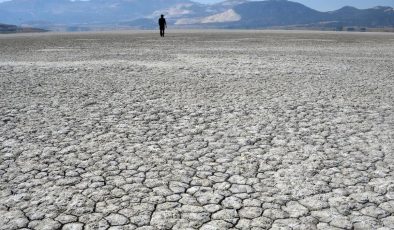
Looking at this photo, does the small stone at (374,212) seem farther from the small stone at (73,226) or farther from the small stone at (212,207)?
the small stone at (73,226)

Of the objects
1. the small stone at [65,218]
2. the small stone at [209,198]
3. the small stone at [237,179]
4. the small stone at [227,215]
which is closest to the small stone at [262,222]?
the small stone at [227,215]

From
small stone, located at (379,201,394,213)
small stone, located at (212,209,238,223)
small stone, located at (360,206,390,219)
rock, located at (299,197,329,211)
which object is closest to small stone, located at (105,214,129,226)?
small stone, located at (212,209,238,223)

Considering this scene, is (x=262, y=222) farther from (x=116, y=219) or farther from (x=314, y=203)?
(x=116, y=219)

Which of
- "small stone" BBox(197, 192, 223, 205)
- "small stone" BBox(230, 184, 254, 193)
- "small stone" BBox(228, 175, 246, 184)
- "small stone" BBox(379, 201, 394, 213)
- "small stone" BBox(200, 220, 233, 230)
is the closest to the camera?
"small stone" BBox(200, 220, 233, 230)

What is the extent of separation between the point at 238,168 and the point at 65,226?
8.69ft

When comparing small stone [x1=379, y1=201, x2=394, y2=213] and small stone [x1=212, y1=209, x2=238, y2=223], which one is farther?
small stone [x1=379, y1=201, x2=394, y2=213]

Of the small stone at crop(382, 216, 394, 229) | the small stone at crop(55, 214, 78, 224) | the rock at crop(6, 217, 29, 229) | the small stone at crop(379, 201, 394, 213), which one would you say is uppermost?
the rock at crop(6, 217, 29, 229)

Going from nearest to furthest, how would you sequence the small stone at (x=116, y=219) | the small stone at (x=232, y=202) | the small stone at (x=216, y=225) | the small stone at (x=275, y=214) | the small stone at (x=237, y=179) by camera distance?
the small stone at (x=216, y=225), the small stone at (x=116, y=219), the small stone at (x=275, y=214), the small stone at (x=232, y=202), the small stone at (x=237, y=179)

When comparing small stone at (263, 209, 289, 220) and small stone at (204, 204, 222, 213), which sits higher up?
small stone at (204, 204, 222, 213)

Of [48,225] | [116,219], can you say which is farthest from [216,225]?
[48,225]

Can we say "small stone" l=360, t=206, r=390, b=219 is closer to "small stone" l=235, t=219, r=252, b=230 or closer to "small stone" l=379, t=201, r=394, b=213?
"small stone" l=379, t=201, r=394, b=213

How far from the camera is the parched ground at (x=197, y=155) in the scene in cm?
455

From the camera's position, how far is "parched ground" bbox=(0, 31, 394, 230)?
14.9ft

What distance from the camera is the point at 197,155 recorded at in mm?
6422
